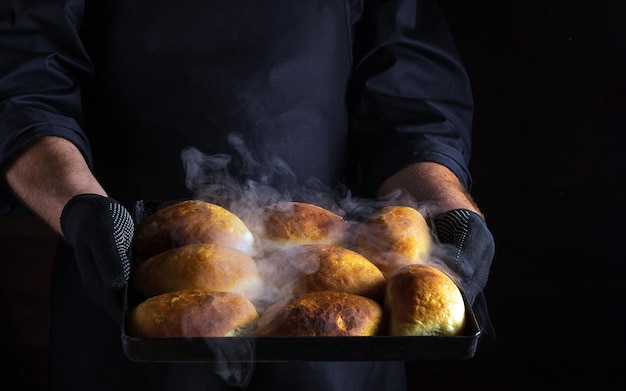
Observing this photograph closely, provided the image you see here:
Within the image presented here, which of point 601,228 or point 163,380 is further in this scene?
point 601,228

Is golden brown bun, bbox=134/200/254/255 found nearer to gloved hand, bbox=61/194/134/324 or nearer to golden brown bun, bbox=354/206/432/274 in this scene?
gloved hand, bbox=61/194/134/324

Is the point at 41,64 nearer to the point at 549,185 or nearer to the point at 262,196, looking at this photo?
the point at 262,196

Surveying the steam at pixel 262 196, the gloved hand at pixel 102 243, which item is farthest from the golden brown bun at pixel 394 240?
the gloved hand at pixel 102 243

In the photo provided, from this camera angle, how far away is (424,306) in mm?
766

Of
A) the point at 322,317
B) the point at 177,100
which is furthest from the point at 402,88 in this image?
the point at 322,317

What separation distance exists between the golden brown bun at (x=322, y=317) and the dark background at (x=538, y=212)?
0.96 m

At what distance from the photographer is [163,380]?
1108 mm

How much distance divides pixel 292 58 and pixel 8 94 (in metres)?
0.41

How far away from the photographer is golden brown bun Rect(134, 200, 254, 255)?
90 centimetres

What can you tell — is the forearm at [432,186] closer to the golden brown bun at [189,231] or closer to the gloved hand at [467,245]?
the gloved hand at [467,245]

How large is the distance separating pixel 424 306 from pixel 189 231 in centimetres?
29

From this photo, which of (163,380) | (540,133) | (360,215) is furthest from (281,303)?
(540,133)

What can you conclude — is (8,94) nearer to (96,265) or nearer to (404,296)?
(96,265)

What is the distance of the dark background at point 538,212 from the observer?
1.59m
